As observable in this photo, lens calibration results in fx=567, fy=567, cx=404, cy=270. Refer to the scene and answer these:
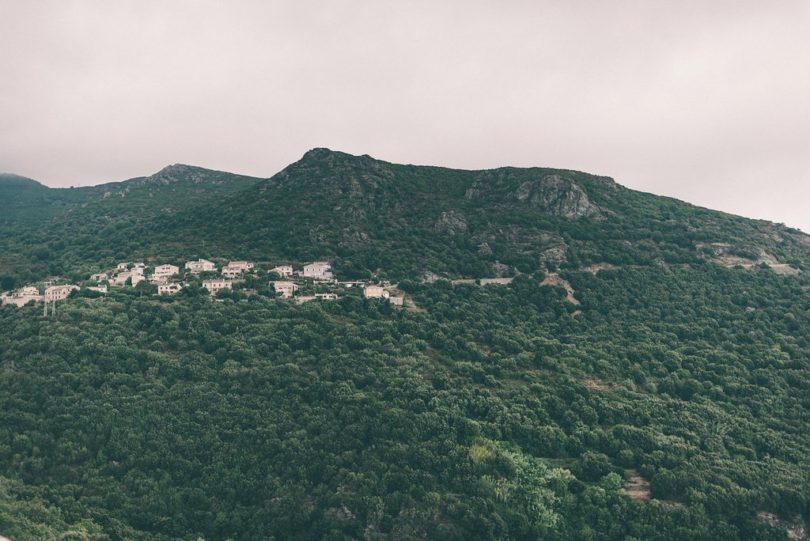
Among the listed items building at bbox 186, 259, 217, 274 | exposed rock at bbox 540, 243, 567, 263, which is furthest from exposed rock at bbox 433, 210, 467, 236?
building at bbox 186, 259, 217, 274

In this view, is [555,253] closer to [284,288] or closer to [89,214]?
[284,288]

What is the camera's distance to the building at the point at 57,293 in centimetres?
7488

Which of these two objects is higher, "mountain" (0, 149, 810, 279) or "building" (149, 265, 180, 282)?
"mountain" (0, 149, 810, 279)

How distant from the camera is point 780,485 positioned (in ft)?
148

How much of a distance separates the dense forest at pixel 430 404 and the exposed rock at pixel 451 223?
10572 millimetres

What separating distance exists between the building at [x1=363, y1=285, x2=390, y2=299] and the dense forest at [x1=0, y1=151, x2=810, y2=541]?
4.11m

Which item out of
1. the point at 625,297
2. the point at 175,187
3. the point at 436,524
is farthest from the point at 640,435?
the point at 175,187

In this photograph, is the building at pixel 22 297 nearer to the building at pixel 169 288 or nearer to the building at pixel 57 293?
the building at pixel 57 293

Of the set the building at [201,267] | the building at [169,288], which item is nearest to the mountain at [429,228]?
the building at [201,267]

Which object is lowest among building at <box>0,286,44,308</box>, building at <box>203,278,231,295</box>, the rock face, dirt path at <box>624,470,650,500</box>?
dirt path at <box>624,470,650,500</box>

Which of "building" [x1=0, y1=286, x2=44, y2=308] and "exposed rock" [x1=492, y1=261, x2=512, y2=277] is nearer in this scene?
"building" [x1=0, y1=286, x2=44, y2=308]

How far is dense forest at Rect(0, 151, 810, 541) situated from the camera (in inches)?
1708

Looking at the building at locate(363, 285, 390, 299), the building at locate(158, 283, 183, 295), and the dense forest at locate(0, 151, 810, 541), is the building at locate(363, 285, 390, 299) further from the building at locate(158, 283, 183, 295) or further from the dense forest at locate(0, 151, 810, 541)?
the building at locate(158, 283, 183, 295)

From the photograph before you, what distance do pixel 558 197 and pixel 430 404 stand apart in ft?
225
